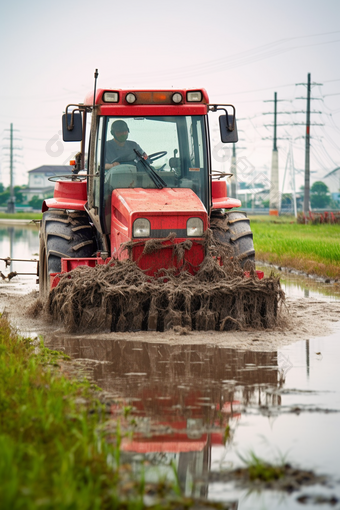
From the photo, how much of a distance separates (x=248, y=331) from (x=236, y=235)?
182 cm

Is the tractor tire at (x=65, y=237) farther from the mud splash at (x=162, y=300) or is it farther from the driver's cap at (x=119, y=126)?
the driver's cap at (x=119, y=126)

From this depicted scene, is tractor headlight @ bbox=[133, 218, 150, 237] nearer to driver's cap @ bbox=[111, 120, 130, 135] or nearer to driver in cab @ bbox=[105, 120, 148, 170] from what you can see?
driver in cab @ bbox=[105, 120, 148, 170]

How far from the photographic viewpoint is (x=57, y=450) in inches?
135

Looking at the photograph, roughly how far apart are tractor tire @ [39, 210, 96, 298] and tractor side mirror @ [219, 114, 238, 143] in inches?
83.8

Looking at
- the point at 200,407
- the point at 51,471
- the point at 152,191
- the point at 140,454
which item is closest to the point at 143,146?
the point at 152,191

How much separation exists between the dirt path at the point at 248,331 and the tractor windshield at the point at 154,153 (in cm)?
174

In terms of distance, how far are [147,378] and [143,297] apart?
1808mm

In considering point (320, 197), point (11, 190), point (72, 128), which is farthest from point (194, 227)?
point (320, 197)

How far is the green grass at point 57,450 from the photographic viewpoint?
9.08ft

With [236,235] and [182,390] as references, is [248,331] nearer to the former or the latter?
[236,235]

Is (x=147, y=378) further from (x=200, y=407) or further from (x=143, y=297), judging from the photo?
(x=143, y=297)

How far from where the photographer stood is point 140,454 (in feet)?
12.4

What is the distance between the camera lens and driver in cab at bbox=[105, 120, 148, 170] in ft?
27.3

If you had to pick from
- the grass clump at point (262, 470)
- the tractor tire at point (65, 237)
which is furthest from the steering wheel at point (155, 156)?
the grass clump at point (262, 470)
